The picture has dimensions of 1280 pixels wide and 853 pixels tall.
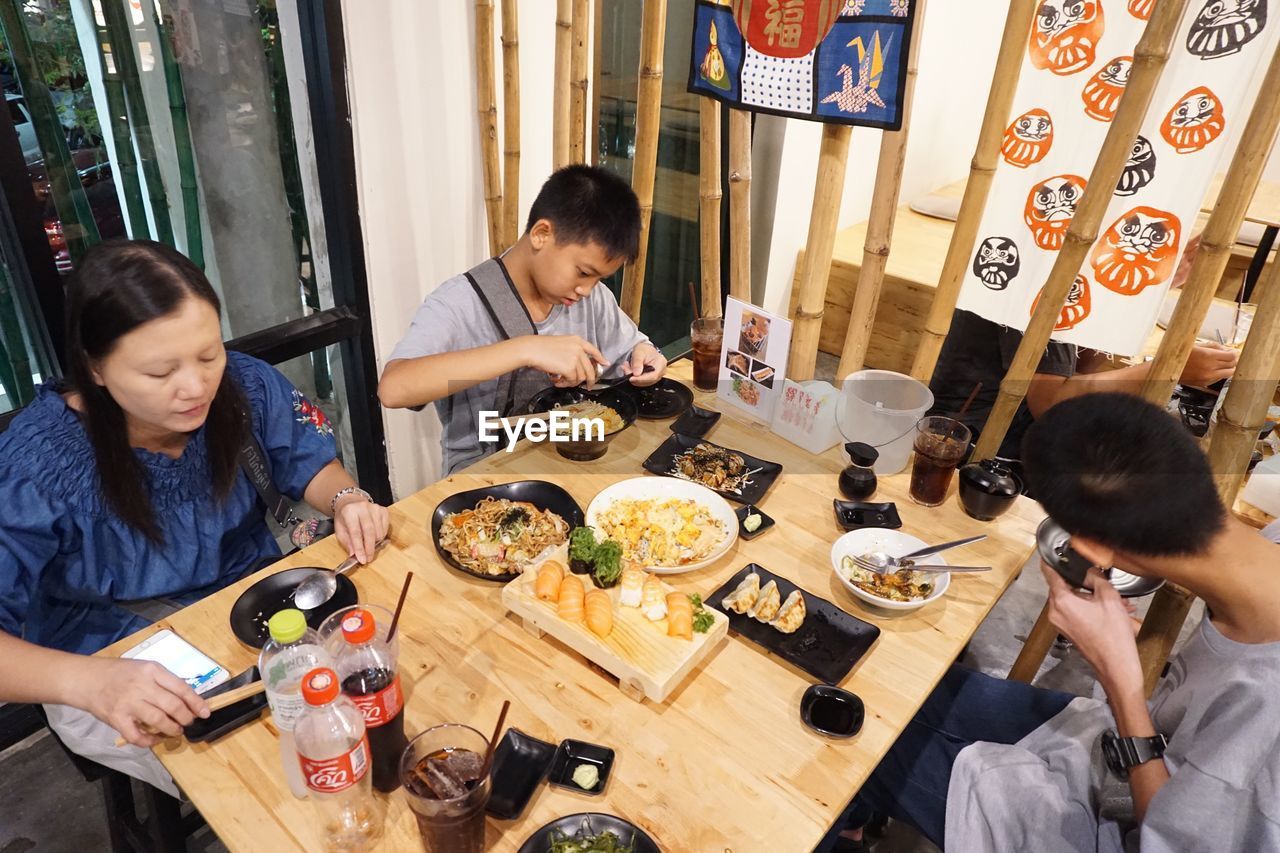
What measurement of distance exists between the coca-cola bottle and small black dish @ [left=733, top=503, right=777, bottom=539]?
96 cm

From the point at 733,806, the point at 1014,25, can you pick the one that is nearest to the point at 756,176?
the point at 1014,25

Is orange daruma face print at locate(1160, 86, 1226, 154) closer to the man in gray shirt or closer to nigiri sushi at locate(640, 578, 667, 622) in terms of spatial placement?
the man in gray shirt

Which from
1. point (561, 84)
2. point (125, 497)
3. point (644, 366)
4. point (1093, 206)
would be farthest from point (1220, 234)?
point (125, 497)

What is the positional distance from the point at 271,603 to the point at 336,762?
0.66 m

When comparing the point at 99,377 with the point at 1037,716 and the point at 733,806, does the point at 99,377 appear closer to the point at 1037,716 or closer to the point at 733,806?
the point at 733,806

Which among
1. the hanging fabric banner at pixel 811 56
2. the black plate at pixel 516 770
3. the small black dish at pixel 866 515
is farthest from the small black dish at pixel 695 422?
the black plate at pixel 516 770

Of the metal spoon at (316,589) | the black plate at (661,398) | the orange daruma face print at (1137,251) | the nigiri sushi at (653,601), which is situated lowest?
the metal spoon at (316,589)

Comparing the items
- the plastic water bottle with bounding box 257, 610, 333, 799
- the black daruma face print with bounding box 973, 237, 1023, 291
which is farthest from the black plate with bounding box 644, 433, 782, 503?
the black daruma face print with bounding box 973, 237, 1023, 291

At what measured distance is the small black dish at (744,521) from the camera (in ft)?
6.46

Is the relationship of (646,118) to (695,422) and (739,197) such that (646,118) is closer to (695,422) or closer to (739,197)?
(739,197)

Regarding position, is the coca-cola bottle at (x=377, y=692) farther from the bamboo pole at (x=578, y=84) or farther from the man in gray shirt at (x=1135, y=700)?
the bamboo pole at (x=578, y=84)

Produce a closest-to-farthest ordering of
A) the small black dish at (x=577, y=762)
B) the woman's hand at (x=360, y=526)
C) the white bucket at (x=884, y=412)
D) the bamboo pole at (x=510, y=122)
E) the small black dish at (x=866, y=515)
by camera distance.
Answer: the small black dish at (x=577, y=762) < the woman's hand at (x=360, y=526) < the small black dish at (x=866, y=515) < the white bucket at (x=884, y=412) < the bamboo pole at (x=510, y=122)

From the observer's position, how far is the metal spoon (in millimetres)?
1657

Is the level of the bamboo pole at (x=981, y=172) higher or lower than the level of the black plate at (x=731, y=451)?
higher
